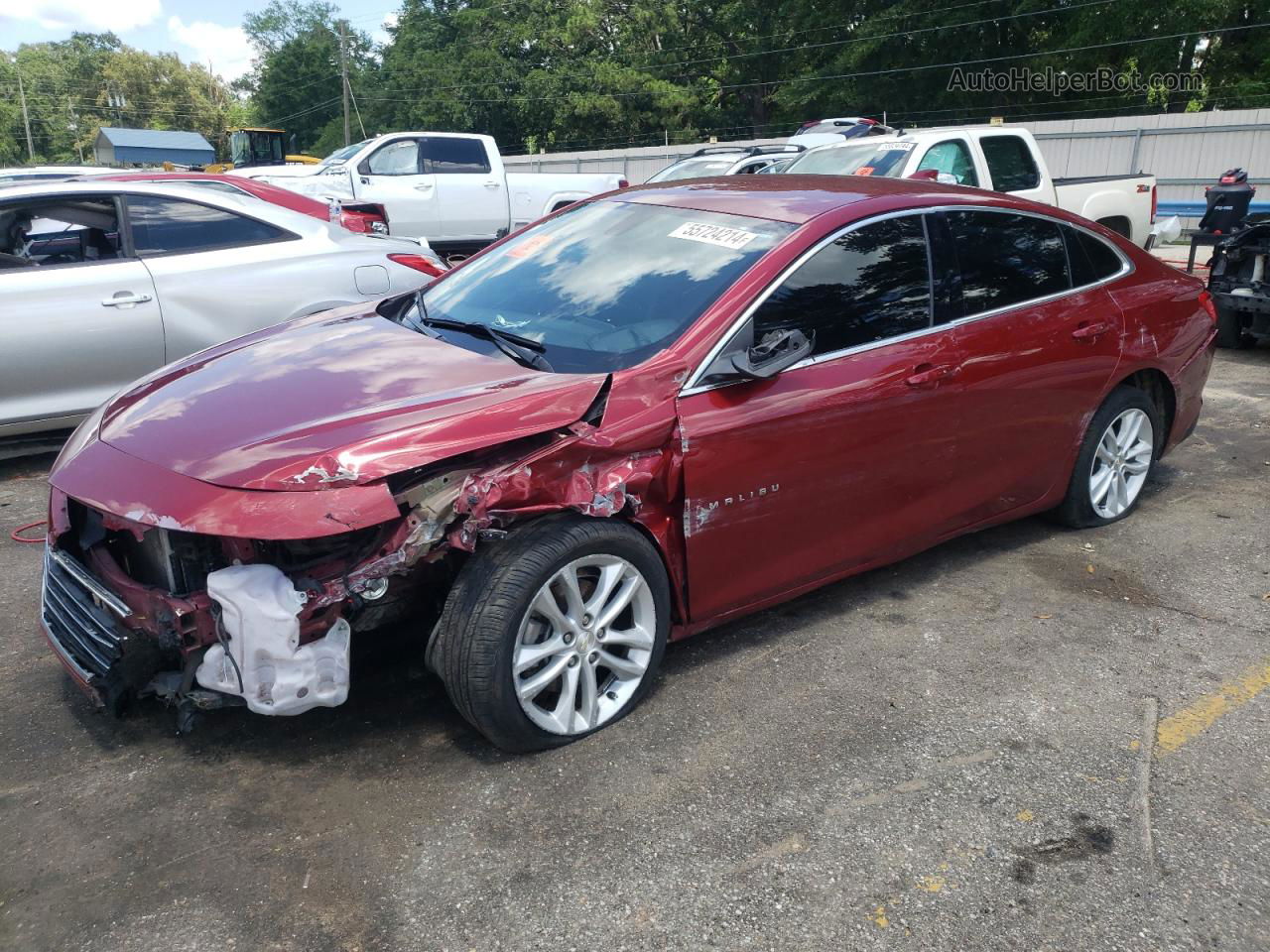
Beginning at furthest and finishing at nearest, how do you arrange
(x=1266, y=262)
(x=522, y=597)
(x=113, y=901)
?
(x=1266, y=262)
(x=522, y=597)
(x=113, y=901)

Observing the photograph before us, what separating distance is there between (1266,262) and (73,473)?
8858mm

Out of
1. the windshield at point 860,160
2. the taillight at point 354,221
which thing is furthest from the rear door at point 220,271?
the windshield at point 860,160

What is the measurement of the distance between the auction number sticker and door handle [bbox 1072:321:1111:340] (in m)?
1.64

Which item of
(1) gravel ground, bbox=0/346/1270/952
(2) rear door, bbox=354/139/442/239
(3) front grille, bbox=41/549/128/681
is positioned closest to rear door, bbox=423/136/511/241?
(2) rear door, bbox=354/139/442/239

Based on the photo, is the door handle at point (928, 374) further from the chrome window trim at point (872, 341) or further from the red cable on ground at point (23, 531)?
the red cable on ground at point (23, 531)

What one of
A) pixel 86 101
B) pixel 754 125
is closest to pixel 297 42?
pixel 86 101

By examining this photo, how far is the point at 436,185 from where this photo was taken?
1414 cm

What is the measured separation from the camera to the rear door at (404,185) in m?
13.9

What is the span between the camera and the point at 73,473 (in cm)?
316

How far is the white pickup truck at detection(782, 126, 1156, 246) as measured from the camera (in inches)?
390

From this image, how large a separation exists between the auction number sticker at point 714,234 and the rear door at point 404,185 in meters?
10.8

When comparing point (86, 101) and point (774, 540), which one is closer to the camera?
point (774, 540)

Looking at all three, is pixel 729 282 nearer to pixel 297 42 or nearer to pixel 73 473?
pixel 73 473

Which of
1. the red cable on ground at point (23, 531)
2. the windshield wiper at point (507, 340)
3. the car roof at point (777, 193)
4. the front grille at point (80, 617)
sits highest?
the car roof at point (777, 193)
